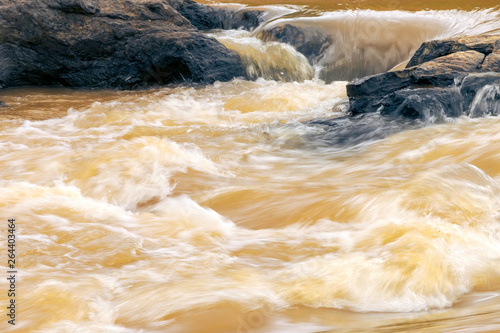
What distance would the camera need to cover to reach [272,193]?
13.4 feet

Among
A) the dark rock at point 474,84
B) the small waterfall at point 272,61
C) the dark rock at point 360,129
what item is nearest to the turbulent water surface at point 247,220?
the dark rock at point 360,129

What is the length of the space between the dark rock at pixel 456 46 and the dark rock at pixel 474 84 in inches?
33.4

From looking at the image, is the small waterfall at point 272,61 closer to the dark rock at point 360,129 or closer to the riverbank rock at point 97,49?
the riverbank rock at point 97,49

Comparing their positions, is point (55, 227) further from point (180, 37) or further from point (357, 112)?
point (180, 37)

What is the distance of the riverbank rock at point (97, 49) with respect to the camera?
801cm

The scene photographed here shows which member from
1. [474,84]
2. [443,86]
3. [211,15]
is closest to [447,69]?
[443,86]

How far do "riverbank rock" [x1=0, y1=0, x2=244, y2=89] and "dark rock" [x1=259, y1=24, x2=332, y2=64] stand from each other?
1834 mm

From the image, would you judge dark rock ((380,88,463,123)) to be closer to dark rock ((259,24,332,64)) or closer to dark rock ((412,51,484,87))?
dark rock ((412,51,484,87))

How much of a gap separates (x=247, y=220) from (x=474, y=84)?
3497 mm

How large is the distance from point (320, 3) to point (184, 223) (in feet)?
34.0

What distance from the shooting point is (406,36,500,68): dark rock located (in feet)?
21.2

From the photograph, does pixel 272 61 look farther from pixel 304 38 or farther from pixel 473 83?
pixel 473 83

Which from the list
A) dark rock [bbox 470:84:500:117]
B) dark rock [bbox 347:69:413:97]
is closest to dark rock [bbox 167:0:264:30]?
dark rock [bbox 347:69:413:97]

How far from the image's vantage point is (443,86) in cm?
581
